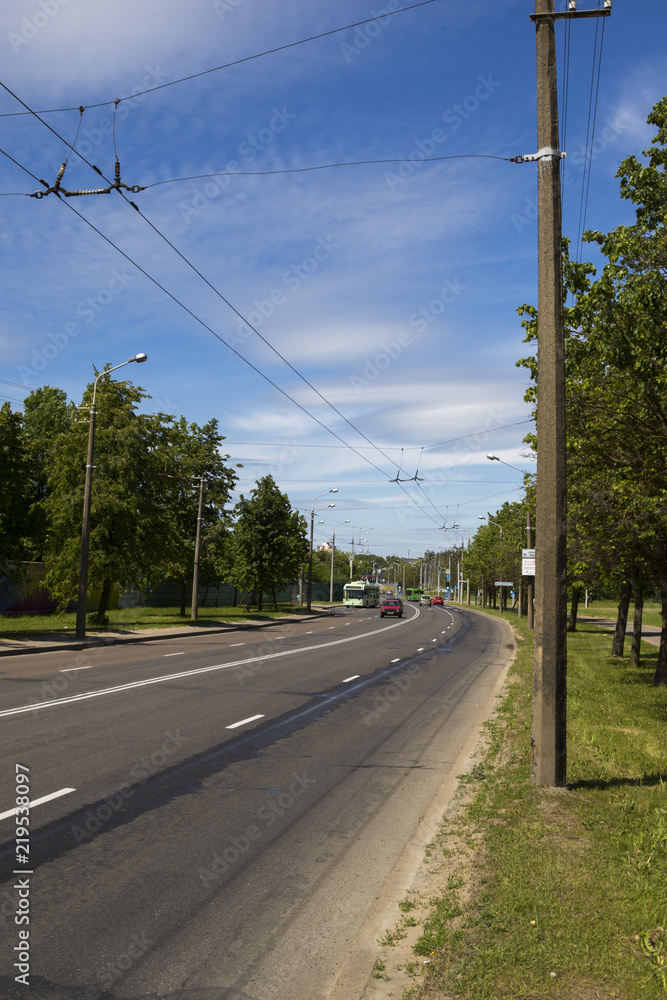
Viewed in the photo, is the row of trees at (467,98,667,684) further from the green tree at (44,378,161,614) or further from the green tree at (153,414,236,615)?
the green tree at (153,414,236,615)

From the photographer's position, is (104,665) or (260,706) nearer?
(260,706)

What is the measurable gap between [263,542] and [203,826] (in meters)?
48.0

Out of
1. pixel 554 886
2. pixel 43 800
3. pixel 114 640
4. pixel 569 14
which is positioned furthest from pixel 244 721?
pixel 114 640

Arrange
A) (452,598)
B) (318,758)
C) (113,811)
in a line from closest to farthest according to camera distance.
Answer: (113,811)
(318,758)
(452,598)

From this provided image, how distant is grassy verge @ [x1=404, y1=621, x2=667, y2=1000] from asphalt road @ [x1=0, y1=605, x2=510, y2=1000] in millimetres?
606

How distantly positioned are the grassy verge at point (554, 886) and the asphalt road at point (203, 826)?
61 centimetres

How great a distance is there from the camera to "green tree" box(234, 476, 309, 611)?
54344mm

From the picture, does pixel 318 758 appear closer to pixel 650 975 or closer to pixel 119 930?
pixel 119 930

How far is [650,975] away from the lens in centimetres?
412

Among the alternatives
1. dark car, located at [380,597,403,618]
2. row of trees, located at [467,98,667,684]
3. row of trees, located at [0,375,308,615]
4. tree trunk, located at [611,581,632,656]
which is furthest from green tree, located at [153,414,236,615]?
row of trees, located at [467,98,667,684]

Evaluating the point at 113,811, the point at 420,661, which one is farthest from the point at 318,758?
the point at 420,661

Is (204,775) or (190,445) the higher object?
(190,445)

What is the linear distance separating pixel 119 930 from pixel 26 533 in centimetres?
2585

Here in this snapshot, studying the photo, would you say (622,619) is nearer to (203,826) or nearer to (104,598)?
(104,598)
